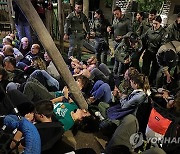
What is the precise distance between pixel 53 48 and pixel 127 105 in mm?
1253

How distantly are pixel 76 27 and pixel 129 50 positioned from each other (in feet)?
5.08

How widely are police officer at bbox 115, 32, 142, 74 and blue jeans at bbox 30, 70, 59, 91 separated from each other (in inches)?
73.4

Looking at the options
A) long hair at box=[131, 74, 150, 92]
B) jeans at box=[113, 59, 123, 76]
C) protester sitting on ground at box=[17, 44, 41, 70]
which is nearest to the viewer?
long hair at box=[131, 74, 150, 92]

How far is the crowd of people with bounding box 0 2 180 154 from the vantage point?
257 centimetres

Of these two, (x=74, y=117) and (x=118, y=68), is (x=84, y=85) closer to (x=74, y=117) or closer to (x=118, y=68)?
(x=74, y=117)

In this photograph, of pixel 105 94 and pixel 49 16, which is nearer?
pixel 105 94

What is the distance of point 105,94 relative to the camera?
Result: 3982 mm

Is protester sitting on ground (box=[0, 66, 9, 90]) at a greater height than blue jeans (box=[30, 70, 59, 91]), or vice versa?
protester sitting on ground (box=[0, 66, 9, 90])

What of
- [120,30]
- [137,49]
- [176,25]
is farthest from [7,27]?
[176,25]

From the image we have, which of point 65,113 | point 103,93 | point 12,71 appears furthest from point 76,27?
point 65,113

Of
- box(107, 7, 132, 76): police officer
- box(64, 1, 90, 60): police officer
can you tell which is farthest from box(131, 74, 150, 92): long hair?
box(64, 1, 90, 60): police officer

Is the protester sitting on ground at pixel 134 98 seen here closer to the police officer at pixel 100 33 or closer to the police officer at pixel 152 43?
the police officer at pixel 152 43

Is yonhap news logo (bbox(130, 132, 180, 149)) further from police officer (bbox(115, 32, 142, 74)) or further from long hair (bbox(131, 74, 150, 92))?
police officer (bbox(115, 32, 142, 74))

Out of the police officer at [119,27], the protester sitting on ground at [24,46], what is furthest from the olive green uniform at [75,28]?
the protester sitting on ground at [24,46]
